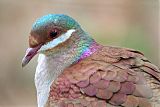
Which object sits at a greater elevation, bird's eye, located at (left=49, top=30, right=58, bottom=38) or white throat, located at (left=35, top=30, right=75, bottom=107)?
bird's eye, located at (left=49, top=30, right=58, bottom=38)

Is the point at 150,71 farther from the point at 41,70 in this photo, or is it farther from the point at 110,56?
the point at 41,70

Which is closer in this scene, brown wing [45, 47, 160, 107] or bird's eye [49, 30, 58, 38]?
brown wing [45, 47, 160, 107]

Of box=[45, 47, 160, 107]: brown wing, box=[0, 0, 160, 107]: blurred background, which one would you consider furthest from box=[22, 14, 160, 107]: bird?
box=[0, 0, 160, 107]: blurred background

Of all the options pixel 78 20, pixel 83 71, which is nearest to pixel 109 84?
pixel 83 71

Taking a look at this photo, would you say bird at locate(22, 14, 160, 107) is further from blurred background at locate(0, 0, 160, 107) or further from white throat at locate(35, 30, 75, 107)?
blurred background at locate(0, 0, 160, 107)

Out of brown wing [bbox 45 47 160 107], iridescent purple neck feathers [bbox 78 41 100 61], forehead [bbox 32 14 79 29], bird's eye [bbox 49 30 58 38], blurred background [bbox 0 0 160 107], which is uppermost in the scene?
blurred background [bbox 0 0 160 107]

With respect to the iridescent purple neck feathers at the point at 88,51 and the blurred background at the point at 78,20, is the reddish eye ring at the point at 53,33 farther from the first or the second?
the blurred background at the point at 78,20

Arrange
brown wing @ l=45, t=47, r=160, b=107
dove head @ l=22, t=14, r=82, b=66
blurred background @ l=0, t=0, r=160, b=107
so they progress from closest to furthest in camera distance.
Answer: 1. brown wing @ l=45, t=47, r=160, b=107
2. dove head @ l=22, t=14, r=82, b=66
3. blurred background @ l=0, t=0, r=160, b=107

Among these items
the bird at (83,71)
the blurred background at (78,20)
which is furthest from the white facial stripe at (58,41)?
the blurred background at (78,20)
